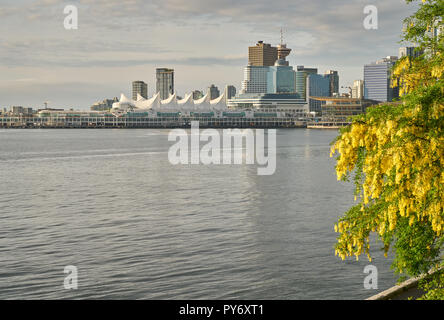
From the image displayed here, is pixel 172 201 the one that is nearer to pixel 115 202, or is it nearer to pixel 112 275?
pixel 115 202

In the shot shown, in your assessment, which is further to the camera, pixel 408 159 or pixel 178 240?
pixel 178 240

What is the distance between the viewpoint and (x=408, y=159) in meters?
9.23

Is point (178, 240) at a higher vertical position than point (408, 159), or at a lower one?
lower

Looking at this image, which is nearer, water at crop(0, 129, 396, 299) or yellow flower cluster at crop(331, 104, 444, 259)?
yellow flower cluster at crop(331, 104, 444, 259)

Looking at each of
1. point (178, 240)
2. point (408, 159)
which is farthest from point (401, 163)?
point (178, 240)

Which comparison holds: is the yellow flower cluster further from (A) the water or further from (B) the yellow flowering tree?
(A) the water

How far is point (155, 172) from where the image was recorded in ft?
196

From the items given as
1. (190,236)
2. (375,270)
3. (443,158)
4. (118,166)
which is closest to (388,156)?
(443,158)

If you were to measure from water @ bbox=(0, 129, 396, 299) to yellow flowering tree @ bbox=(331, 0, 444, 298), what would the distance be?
6.66 m

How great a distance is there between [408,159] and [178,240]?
1754cm

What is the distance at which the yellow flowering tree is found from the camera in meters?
9.34

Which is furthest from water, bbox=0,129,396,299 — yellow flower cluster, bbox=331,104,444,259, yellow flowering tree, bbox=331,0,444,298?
yellow flower cluster, bbox=331,104,444,259

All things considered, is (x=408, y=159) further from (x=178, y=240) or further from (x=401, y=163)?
(x=178, y=240)

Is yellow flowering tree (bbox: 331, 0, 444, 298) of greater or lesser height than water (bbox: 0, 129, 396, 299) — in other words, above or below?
above
